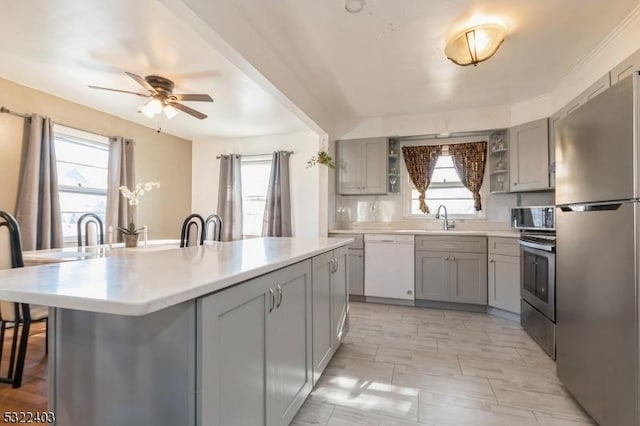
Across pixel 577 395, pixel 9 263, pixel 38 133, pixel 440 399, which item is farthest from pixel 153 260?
pixel 38 133

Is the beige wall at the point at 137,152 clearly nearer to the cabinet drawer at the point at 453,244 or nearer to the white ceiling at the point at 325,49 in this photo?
the white ceiling at the point at 325,49

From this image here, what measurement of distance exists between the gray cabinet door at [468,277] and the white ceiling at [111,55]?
9.21ft

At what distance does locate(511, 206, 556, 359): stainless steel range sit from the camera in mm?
2367

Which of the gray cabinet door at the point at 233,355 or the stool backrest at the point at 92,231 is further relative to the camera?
the stool backrest at the point at 92,231

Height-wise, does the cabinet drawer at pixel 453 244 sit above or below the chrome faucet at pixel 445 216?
below

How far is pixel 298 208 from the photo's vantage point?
4.77 metres

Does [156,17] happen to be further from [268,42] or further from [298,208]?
[298,208]

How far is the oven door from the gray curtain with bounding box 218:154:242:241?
3.86m

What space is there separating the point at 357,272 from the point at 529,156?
2.38 meters

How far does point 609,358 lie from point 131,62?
3750 mm

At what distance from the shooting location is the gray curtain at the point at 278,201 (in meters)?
4.64

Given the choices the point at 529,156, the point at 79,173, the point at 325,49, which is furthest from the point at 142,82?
the point at 529,156

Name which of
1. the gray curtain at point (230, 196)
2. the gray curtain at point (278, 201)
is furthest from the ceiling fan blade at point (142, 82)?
the gray curtain at point (230, 196)

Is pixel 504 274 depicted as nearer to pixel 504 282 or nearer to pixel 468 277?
pixel 504 282
